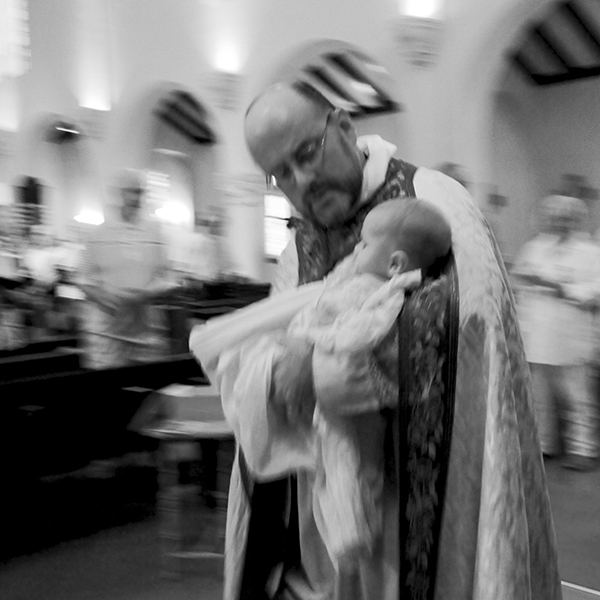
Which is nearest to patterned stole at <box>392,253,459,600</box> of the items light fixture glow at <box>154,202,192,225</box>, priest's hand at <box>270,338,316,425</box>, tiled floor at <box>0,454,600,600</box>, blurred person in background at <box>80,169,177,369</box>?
priest's hand at <box>270,338,316,425</box>

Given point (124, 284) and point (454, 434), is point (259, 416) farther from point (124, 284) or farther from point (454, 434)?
point (124, 284)

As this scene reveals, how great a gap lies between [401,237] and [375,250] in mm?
53

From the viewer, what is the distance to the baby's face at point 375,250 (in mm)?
1248

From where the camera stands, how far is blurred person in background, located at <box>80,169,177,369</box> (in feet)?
15.8

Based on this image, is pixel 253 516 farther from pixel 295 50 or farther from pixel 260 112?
pixel 295 50

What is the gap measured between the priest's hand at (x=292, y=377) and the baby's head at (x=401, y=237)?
0.17 metres

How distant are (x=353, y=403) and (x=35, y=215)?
46.0 ft

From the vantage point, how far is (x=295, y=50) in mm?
8477

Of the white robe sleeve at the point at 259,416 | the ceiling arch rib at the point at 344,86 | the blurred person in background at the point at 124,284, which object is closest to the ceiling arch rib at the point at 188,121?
the ceiling arch rib at the point at 344,86

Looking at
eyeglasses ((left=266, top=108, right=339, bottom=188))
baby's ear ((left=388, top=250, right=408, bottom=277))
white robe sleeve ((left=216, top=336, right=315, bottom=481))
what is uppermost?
eyeglasses ((left=266, top=108, right=339, bottom=188))

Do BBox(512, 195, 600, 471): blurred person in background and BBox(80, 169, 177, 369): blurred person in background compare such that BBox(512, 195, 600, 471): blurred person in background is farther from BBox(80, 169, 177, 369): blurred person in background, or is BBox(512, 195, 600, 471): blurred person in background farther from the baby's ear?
the baby's ear

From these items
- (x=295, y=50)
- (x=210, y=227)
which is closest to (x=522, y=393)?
(x=295, y=50)

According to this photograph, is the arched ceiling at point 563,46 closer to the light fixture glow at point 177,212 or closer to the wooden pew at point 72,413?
the wooden pew at point 72,413

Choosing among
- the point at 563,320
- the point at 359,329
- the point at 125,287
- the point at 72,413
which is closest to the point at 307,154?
the point at 359,329
